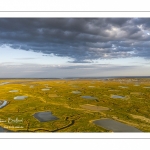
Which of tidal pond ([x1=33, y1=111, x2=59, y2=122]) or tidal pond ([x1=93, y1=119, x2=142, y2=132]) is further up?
tidal pond ([x1=33, y1=111, x2=59, y2=122])

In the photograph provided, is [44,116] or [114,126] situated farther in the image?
[44,116]

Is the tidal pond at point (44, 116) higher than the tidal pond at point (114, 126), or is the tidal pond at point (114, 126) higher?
the tidal pond at point (44, 116)

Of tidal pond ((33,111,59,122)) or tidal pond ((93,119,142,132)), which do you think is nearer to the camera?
tidal pond ((93,119,142,132))

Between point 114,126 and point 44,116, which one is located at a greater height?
point 44,116

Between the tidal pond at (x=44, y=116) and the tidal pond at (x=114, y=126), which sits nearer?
the tidal pond at (x=114, y=126)
